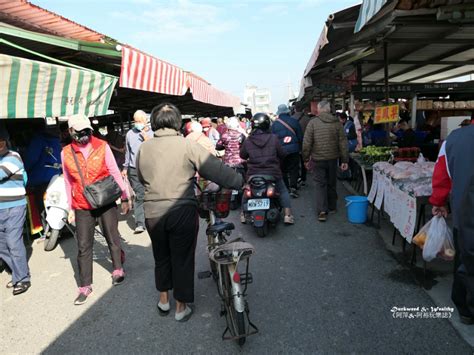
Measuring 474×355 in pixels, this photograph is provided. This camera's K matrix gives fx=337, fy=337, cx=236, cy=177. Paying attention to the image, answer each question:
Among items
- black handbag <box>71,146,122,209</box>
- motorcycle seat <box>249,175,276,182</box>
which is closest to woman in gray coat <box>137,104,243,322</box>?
black handbag <box>71,146,122,209</box>

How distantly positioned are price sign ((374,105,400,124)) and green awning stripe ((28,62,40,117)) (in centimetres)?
551

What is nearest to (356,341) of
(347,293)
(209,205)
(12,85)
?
(347,293)

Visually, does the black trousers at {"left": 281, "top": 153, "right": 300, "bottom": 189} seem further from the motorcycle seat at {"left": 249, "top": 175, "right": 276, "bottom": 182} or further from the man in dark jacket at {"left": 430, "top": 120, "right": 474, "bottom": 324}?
the man in dark jacket at {"left": 430, "top": 120, "right": 474, "bottom": 324}

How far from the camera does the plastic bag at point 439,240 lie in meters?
3.11

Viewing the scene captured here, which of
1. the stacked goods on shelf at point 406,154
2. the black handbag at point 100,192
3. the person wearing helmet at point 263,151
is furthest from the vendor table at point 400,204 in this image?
the black handbag at point 100,192

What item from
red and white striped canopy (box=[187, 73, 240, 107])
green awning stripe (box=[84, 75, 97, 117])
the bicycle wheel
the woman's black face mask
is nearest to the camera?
the bicycle wheel

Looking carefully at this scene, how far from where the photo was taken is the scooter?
550cm

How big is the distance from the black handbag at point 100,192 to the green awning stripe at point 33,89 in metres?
1.01

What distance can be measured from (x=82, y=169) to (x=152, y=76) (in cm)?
298

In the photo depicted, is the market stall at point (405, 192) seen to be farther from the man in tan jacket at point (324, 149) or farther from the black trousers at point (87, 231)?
the black trousers at point (87, 231)

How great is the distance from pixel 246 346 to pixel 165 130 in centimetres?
196

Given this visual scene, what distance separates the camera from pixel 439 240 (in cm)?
311

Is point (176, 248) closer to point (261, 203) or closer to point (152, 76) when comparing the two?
point (261, 203)

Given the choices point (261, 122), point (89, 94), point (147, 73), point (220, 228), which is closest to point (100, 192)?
point (220, 228)
